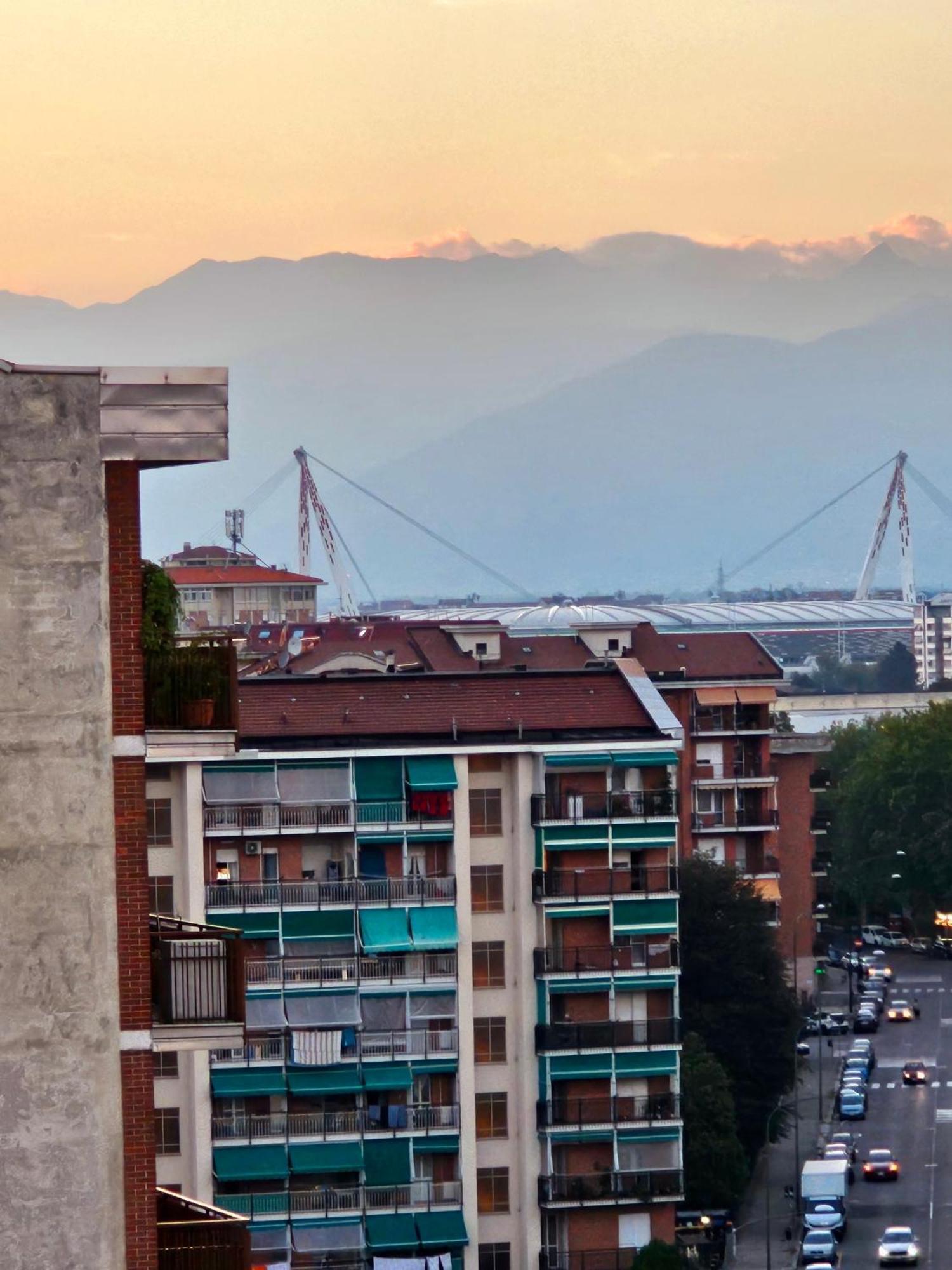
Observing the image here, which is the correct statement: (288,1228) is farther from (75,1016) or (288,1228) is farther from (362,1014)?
(75,1016)

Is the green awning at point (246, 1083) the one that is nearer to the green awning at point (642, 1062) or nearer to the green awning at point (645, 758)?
the green awning at point (642, 1062)

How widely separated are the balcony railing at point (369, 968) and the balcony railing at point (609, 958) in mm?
1451

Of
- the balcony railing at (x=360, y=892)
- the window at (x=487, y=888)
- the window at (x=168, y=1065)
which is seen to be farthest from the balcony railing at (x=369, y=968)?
the window at (x=168, y=1065)

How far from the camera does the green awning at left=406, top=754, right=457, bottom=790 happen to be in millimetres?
42625

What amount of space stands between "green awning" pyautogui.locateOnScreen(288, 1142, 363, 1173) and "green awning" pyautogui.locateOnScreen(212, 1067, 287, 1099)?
2.95ft

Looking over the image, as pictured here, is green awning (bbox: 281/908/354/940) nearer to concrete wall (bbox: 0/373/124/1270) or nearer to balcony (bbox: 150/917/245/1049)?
balcony (bbox: 150/917/245/1049)

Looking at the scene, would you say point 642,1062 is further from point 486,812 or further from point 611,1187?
point 486,812

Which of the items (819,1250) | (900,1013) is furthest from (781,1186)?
(900,1013)

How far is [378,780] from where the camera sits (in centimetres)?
4300

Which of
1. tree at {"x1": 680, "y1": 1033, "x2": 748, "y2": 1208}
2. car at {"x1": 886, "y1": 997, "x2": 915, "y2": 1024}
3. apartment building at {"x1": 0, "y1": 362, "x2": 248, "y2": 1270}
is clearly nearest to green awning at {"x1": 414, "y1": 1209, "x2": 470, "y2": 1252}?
tree at {"x1": 680, "y1": 1033, "x2": 748, "y2": 1208}

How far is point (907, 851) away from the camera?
114 meters

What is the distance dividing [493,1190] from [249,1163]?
3.80m

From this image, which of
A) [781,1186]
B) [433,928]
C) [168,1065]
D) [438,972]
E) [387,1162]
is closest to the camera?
[168,1065]

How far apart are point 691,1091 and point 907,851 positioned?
5613 centimetres
